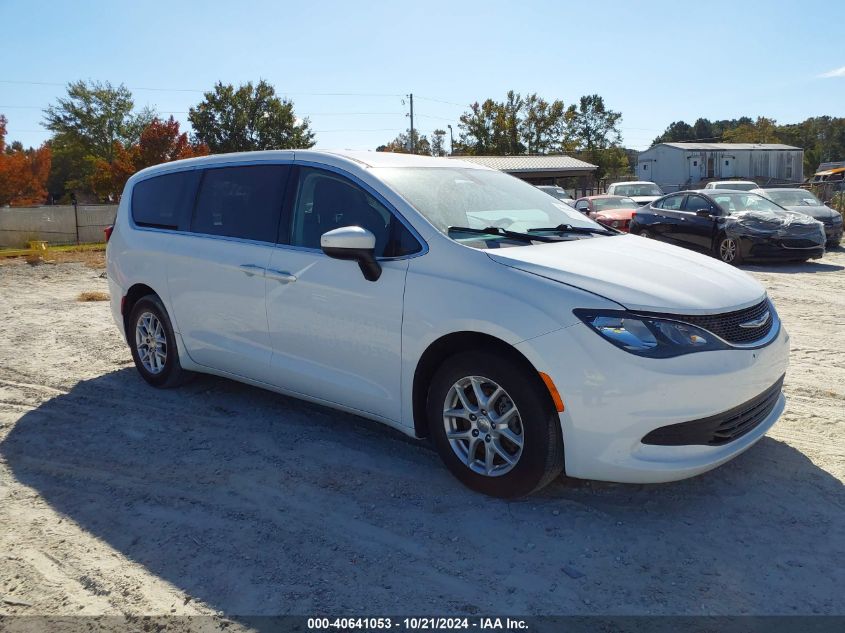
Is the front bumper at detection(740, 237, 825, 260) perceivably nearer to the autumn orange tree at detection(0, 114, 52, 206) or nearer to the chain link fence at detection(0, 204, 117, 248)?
the chain link fence at detection(0, 204, 117, 248)

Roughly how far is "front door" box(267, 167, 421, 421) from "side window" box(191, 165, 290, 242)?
0.53ft

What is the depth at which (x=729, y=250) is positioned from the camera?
1327cm

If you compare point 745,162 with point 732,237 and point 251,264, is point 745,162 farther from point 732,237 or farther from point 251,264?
point 251,264

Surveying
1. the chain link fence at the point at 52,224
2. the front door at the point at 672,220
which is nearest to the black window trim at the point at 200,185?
the front door at the point at 672,220

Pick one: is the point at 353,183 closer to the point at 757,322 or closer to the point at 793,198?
the point at 757,322

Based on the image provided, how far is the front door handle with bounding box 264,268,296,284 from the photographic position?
14.1ft

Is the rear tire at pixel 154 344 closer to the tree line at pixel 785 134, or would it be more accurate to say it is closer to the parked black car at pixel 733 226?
the parked black car at pixel 733 226

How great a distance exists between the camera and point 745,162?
6159 centimetres

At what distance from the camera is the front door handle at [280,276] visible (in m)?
4.31

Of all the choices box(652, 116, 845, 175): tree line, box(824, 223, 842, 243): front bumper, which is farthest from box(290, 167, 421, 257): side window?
box(652, 116, 845, 175): tree line

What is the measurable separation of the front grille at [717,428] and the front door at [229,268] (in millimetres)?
2570

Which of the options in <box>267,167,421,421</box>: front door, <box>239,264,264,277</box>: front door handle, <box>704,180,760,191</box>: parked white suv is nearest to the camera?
<box>267,167,421,421</box>: front door

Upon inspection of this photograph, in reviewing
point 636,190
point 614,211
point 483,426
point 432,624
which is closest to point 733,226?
point 614,211

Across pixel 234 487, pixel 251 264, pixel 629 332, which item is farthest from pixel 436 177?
pixel 234 487
